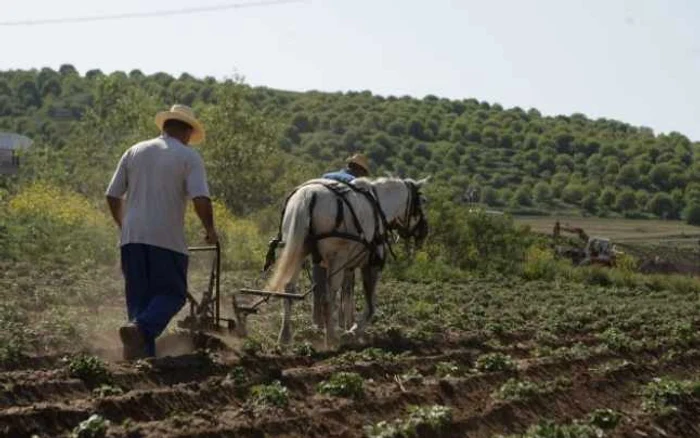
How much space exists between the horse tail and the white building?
55.2 meters

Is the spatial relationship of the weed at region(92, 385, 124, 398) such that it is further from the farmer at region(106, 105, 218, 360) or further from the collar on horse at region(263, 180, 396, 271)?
the collar on horse at region(263, 180, 396, 271)

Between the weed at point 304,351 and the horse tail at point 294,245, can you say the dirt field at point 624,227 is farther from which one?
the weed at point 304,351

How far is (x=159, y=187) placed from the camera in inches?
360

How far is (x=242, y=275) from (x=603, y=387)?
42.1ft

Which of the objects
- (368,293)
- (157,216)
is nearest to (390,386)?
(157,216)

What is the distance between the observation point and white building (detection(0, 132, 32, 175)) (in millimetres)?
70250

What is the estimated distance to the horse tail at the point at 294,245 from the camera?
11.9 m

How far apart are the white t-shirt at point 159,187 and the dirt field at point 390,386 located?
1039 millimetres

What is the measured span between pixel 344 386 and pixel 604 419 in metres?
1.99

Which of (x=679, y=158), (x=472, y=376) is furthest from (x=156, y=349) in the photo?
(x=679, y=158)

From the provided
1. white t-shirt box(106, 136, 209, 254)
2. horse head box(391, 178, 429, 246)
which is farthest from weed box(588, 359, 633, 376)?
white t-shirt box(106, 136, 209, 254)

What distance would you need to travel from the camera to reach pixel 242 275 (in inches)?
894

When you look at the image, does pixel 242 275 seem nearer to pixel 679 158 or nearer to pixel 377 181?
pixel 377 181

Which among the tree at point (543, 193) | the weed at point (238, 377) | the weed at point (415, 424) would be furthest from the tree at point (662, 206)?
the weed at point (415, 424)
